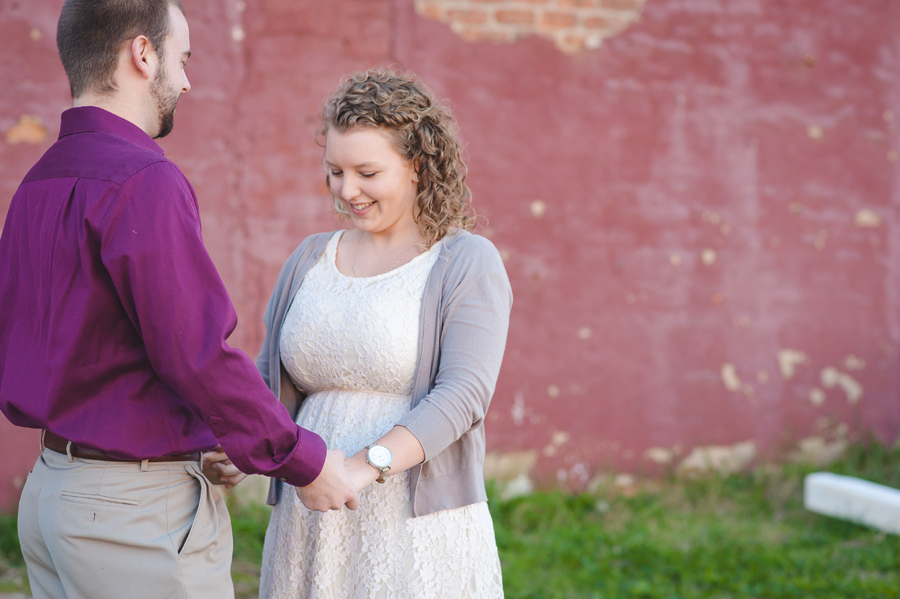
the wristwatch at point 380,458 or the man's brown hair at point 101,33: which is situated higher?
the man's brown hair at point 101,33

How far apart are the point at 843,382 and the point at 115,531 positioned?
540 centimetres

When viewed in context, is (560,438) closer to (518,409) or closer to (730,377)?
(518,409)

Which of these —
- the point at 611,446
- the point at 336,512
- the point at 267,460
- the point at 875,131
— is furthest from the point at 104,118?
the point at 875,131

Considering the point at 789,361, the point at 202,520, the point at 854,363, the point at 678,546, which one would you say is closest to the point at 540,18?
the point at 789,361

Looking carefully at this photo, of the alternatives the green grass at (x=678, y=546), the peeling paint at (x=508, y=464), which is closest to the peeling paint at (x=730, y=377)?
the green grass at (x=678, y=546)

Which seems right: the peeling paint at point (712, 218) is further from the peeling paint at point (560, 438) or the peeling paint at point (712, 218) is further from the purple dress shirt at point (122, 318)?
the purple dress shirt at point (122, 318)

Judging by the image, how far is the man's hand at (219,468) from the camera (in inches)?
76.1

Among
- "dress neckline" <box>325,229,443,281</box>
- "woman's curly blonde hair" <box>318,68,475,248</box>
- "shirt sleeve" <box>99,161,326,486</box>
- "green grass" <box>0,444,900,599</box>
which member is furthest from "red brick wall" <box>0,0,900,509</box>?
"shirt sleeve" <box>99,161,326,486</box>

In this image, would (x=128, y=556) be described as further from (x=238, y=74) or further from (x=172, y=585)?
(x=238, y=74)

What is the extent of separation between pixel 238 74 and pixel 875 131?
4.59 metres

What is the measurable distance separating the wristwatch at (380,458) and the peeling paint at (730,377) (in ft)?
13.2

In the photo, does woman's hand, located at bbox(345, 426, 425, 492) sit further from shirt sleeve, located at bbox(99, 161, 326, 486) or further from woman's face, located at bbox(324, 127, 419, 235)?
woman's face, located at bbox(324, 127, 419, 235)

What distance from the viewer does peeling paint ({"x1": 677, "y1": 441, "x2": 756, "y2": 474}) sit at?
5.23 meters

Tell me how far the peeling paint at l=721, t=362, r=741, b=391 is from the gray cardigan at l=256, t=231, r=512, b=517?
368 cm
